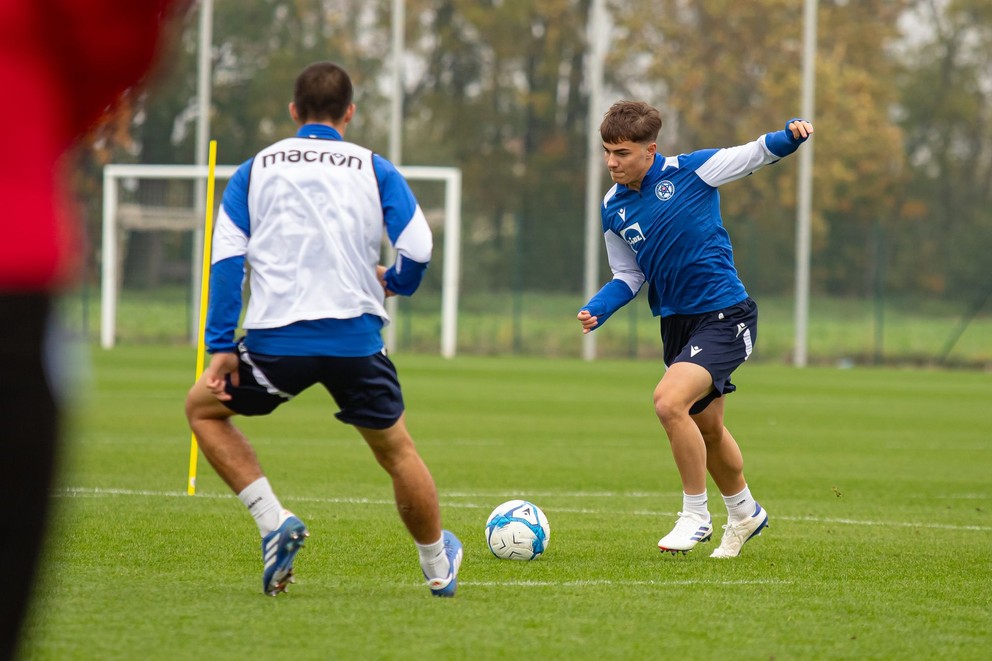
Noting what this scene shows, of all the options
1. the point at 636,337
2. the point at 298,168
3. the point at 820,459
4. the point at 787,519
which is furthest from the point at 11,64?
the point at 636,337

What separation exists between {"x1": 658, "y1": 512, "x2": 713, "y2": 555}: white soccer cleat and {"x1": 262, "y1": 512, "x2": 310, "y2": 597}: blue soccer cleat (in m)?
2.09

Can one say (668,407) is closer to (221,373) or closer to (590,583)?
(590,583)

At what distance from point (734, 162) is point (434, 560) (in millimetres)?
2637

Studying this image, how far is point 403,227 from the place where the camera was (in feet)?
17.3

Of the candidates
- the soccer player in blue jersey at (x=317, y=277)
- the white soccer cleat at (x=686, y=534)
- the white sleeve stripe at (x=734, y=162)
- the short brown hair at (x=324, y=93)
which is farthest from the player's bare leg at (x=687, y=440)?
the short brown hair at (x=324, y=93)

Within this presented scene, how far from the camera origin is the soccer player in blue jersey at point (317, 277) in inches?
207

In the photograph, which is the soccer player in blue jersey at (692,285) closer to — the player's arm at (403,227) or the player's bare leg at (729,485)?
the player's bare leg at (729,485)

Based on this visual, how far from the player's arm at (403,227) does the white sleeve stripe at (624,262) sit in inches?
88.2

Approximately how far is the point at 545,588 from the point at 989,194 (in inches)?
1787

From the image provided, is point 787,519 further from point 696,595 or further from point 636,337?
point 636,337

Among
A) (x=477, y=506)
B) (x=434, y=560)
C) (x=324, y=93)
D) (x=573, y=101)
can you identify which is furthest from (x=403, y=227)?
(x=573, y=101)

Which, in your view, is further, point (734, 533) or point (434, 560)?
point (734, 533)

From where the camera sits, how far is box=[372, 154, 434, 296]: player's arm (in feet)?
17.3

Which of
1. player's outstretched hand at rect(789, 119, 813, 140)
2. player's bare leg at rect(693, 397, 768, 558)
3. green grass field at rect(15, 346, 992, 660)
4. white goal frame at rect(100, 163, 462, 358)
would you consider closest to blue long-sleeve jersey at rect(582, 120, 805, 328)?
player's outstretched hand at rect(789, 119, 813, 140)
